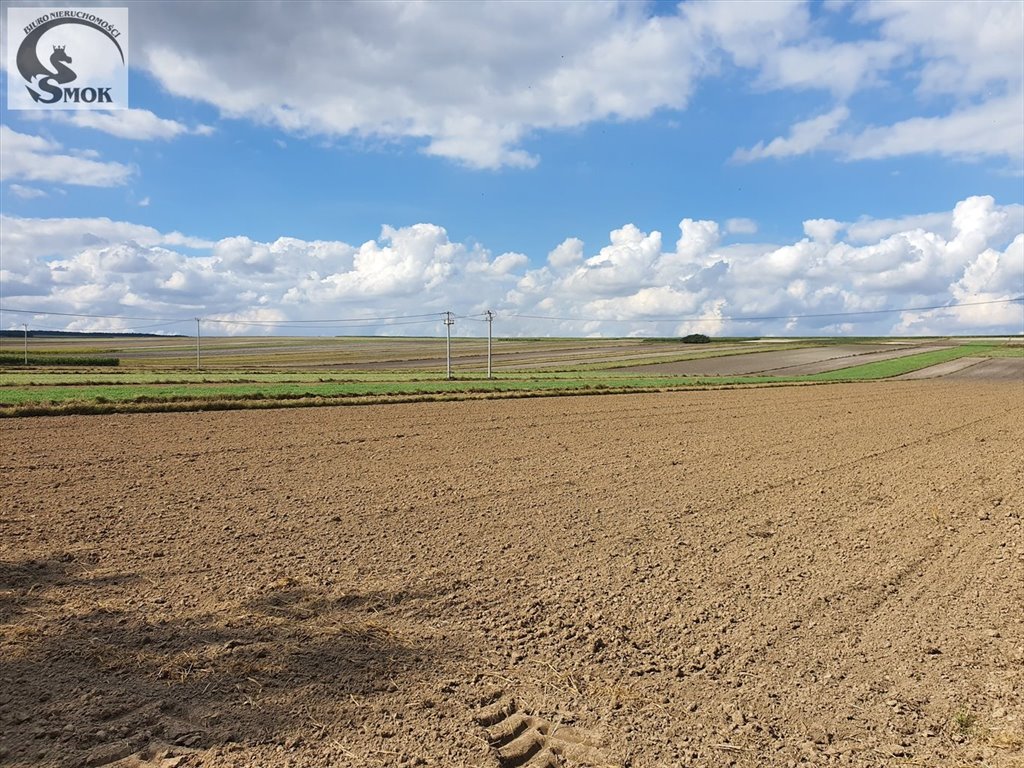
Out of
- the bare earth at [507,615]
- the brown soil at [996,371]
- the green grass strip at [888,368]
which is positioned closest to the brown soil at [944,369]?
the brown soil at [996,371]

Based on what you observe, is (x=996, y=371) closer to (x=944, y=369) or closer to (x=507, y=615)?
(x=944, y=369)

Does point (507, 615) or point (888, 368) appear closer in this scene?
point (507, 615)

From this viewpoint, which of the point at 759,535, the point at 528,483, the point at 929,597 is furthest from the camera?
the point at 528,483

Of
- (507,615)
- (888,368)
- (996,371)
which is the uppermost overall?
(507,615)

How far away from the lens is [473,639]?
6.22 metres

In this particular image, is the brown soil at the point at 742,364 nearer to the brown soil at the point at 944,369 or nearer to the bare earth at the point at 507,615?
the brown soil at the point at 944,369

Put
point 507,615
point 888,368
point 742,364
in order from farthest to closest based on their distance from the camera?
1. point 742,364
2. point 888,368
3. point 507,615

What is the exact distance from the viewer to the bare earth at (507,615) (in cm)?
472

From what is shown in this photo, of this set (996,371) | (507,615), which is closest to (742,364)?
(996,371)

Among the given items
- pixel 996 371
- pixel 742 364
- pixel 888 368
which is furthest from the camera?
pixel 742 364

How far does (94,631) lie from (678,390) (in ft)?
126

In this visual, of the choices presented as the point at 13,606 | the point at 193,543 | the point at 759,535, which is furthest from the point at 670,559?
the point at 13,606

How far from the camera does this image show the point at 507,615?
6750 millimetres

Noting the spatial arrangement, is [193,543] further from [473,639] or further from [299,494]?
[473,639]
